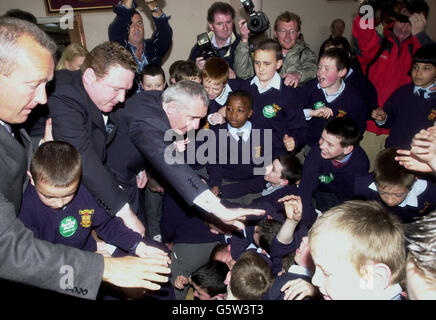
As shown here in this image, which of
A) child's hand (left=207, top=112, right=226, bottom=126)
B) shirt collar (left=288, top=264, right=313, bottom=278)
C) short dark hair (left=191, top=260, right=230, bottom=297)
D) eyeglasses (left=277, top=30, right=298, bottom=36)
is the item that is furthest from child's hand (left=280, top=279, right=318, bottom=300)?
eyeglasses (left=277, top=30, right=298, bottom=36)

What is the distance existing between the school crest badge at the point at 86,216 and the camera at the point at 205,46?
7.25 ft

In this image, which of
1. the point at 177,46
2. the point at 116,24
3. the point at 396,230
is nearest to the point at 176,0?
Result: the point at 177,46

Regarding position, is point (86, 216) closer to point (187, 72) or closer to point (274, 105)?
point (187, 72)

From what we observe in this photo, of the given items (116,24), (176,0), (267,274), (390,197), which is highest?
(176,0)

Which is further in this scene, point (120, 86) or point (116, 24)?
point (116, 24)

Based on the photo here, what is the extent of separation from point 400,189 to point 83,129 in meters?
2.07

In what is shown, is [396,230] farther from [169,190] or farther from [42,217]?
[169,190]

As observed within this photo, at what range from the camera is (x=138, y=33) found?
341cm

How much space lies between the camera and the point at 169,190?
8.97ft

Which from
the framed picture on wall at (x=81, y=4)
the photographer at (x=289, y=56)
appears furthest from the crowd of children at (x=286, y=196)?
the framed picture on wall at (x=81, y=4)

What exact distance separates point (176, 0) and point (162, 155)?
12.4ft

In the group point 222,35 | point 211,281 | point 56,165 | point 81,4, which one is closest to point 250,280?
point 211,281

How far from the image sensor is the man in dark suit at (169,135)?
1.84 metres

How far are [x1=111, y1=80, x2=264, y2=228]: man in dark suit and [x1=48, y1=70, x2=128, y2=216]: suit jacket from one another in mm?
240
